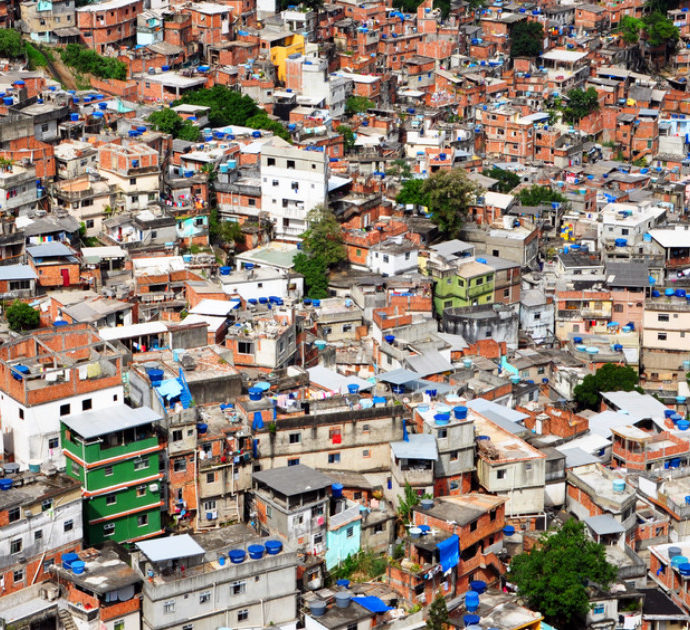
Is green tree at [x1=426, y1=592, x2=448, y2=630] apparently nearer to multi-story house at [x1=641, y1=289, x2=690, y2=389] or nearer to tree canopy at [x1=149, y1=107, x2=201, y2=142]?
multi-story house at [x1=641, y1=289, x2=690, y2=389]

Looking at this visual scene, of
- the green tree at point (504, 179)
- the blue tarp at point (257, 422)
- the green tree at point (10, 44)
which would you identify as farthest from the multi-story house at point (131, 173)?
the blue tarp at point (257, 422)

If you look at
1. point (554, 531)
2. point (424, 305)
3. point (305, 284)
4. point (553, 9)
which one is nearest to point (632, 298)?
point (424, 305)

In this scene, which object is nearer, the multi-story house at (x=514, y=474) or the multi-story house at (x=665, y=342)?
the multi-story house at (x=514, y=474)

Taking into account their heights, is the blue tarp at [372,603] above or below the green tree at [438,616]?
above

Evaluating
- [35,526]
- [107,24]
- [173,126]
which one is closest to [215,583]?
[35,526]

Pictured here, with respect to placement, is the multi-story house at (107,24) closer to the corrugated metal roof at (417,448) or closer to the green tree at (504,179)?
the green tree at (504,179)

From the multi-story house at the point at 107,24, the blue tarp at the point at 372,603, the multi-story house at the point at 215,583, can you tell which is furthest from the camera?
the multi-story house at the point at 107,24
